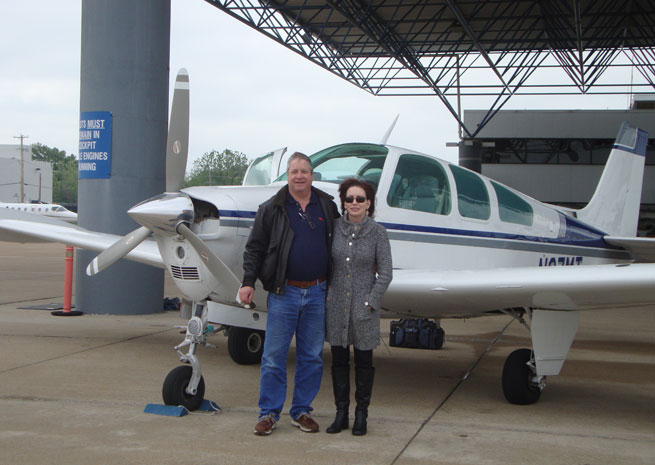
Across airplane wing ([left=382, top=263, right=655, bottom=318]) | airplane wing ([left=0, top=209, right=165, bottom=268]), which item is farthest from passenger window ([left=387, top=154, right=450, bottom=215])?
airplane wing ([left=0, top=209, right=165, bottom=268])

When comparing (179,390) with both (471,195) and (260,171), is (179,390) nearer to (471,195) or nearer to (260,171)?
(260,171)

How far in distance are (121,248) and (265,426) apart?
184 cm

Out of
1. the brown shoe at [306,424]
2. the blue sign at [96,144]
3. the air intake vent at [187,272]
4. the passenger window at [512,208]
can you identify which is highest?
the blue sign at [96,144]

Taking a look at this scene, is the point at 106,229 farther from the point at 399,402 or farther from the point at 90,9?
the point at 399,402

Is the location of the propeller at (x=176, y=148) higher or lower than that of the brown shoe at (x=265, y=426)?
higher

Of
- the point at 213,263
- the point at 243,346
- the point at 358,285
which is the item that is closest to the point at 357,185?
the point at 358,285

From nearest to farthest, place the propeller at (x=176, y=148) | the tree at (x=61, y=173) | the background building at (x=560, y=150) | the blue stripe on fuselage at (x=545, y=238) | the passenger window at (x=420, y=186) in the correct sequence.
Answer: the propeller at (x=176, y=148)
the blue stripe on fuselage at (x=545, y=238)
the passenger window at (x=420, y=186)
the background building at (x=560, y=150)
the tree at (x=61, y=173)

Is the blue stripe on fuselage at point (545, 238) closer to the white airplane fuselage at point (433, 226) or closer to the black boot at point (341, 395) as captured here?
the white airplane fuselage at point (433, 226)

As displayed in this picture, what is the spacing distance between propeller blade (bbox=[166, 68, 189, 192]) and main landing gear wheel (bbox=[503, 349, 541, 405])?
3.10m

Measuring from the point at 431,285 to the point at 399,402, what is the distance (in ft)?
3.28

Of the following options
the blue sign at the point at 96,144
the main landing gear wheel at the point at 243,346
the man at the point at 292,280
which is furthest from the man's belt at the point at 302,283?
the blue sign at the point at 96,144

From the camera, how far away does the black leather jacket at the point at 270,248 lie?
4586 millimetres

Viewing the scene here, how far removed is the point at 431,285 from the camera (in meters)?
5.55

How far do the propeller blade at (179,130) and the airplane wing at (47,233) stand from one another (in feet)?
9.01
